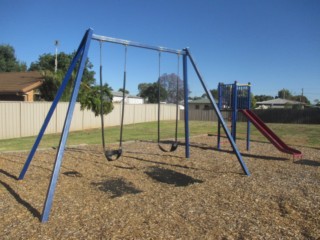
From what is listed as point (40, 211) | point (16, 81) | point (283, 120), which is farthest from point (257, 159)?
point (283, 120)

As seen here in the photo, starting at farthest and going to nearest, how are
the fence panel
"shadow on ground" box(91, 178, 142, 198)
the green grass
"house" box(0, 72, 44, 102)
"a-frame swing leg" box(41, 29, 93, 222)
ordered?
the fence panel → "house" box(0, 72, 44, 102) → the green grass → "shadow on ground" box(91, 178, 142, 198) → "a-frame swing leg" box(41, 29, 93, 222)

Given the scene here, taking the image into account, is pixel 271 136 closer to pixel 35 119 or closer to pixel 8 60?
pixel 35 119

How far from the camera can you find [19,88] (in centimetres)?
2295

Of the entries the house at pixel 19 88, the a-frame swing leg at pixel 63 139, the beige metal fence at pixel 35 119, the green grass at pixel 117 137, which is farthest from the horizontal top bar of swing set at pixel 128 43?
the house at pixel 19 88

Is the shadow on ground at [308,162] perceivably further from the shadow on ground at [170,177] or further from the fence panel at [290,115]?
the fence panel at [290,115]

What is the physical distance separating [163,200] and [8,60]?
4693cm

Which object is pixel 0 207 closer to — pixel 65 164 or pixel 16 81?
pixel 65 164

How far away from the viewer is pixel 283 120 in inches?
1348

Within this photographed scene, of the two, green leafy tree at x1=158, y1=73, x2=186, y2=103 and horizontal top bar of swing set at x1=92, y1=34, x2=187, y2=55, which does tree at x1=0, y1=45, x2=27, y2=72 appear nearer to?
green leafy tree at x1=158, y1=73, x2=186, y2=103

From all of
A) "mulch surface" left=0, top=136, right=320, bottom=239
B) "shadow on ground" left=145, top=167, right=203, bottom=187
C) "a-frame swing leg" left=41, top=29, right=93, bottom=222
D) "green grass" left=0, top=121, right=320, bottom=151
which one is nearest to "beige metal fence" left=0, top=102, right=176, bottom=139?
"green grass" left=0, top=121, right=320, bottom=151

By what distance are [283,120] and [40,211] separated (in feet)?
109

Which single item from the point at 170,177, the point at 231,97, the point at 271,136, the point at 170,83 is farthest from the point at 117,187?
the point at 170,83

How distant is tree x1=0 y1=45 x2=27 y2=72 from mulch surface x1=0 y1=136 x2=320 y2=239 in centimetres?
4027

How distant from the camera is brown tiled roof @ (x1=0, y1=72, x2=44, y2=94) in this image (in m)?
23.0
